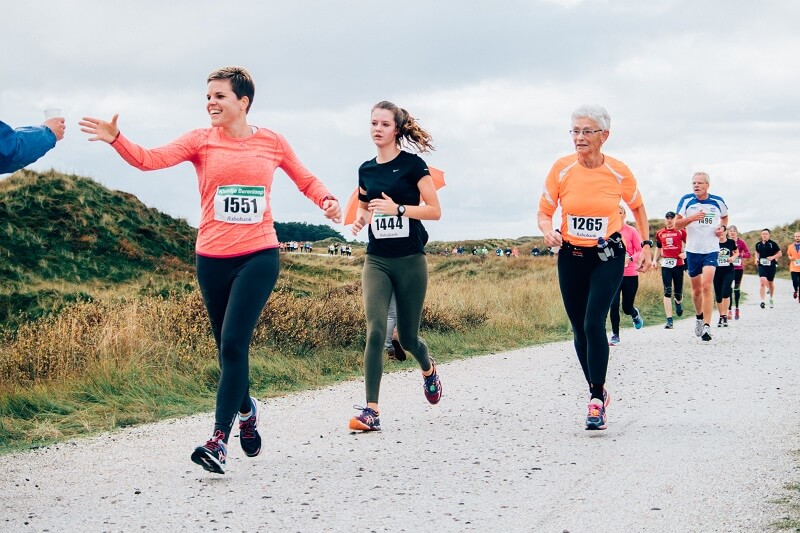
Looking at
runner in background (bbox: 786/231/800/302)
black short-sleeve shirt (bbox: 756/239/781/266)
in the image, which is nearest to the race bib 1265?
black short-sleeve shirt (bbox: 756/239/781/266)

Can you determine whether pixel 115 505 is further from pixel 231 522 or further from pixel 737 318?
pixel 737 318

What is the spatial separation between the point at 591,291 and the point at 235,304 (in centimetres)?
282

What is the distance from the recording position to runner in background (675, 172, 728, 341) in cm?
1351

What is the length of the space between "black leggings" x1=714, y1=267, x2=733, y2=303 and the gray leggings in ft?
38.8

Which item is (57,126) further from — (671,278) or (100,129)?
(671,278)

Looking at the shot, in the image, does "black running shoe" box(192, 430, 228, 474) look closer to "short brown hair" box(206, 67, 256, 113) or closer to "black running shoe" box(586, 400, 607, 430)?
"short brown hair" box(206, 67, 256, 113)

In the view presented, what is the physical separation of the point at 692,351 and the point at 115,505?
919cm

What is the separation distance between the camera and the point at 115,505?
4703mm

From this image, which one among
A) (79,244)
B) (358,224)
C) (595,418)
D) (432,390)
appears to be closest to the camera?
(595,418)

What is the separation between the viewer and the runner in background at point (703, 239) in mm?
13508

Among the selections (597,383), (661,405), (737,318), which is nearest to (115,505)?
(597,383)

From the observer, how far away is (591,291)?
6715 millimetres

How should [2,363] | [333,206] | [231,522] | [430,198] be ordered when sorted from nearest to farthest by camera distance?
1. [231,522]
2. [333,206]
3. [430,198]
4. [2,363]

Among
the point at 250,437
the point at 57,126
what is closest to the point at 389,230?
the point at 250,437
